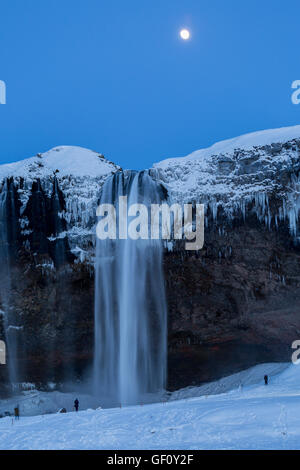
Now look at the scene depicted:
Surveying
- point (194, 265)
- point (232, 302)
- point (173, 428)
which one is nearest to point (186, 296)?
point (194, 265)

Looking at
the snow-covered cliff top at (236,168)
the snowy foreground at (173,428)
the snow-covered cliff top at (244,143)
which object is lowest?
the snowy foreground at (173,428)

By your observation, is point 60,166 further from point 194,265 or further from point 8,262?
point 194,265

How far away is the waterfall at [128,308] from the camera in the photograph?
84.8ft

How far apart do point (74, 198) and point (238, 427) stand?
18120 millimetres

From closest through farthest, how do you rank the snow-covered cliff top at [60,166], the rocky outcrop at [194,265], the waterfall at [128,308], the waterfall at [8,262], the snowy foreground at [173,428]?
the snowy foreground at [173,428] → the rocky outcrop at [194,265] → the waterfall at [128,308] → the waterfall at [8,262] → the snow-covered cliff top at [60,166]

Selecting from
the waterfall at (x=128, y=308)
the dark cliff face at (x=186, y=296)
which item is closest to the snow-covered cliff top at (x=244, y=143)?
the waterfall at (x=128, y=308)

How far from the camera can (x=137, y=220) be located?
25.9 metres

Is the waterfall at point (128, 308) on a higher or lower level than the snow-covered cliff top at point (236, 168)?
lower

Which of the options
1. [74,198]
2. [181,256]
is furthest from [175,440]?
[74,198]

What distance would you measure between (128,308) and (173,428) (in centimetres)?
1510

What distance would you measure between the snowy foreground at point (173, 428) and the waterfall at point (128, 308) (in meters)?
10.6

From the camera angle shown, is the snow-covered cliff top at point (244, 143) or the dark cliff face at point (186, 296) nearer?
the snow-covered cliff top at point (244, 143)

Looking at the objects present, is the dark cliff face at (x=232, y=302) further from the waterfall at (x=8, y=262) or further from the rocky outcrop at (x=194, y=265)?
the waterfall at (x=8, y=262)
